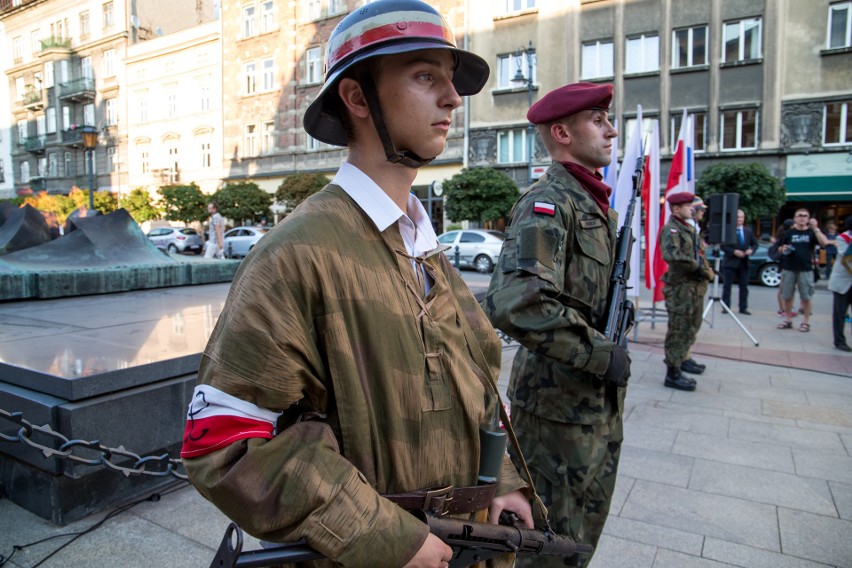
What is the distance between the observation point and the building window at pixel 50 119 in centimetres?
4678

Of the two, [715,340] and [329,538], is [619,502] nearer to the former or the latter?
[329,538]

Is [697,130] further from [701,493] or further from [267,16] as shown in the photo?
[267,16]

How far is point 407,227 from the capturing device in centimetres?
143

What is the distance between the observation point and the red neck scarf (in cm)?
250

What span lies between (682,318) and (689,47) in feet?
69.5

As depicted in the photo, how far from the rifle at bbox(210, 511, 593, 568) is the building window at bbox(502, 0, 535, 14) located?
27951 millimetres

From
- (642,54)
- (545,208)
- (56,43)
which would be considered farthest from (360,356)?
(56,43)

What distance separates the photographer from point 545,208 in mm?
2312

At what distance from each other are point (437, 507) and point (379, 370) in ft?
1.11

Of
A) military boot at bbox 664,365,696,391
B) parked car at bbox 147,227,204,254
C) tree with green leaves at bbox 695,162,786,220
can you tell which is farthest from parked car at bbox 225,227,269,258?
military boot at bbox 664,365,696,391

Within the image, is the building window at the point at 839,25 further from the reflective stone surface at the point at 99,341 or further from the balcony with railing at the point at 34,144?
the balcony with railing at the point at 34,144

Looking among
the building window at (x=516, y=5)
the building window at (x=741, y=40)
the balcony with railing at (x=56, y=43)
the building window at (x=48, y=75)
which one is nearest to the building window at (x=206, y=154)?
the balcony with railing at (x=56, y=43)

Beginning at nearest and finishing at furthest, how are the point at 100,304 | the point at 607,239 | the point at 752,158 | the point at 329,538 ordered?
the point at 329,538
the point at 607,239
the point at 100,304
the point at 752,158

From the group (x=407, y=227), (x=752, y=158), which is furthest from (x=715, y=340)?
(x=752, y=158)
